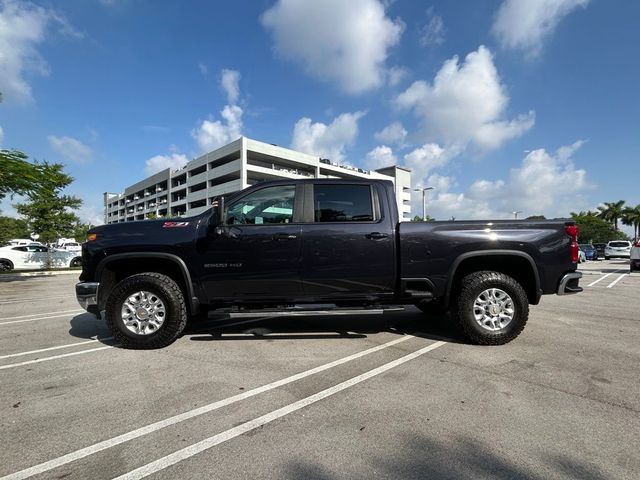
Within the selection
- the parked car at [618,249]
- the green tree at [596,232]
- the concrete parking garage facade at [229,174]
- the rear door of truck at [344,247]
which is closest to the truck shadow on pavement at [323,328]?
the rear door of truck at [344,247]

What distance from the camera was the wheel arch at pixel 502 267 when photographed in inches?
189

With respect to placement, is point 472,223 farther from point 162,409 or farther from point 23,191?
point 23,191

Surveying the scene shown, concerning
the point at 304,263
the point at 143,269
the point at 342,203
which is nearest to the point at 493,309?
the point at 342,203

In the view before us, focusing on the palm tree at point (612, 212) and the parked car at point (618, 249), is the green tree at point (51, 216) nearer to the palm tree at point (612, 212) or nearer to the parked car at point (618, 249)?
the parked car at point (618, 249)

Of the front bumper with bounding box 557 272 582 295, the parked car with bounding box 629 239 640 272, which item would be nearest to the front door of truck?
the front bumper with bounding box 557 272 582 295

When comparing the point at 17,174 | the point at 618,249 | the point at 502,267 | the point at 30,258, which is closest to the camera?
the point at 502,267

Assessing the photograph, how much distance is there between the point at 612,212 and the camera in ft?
241

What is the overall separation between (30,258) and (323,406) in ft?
81.2

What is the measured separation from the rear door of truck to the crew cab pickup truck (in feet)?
0.04

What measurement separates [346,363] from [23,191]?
14.4m

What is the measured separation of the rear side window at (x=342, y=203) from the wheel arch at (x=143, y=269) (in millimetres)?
1804

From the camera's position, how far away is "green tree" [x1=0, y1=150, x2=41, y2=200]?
12.2 meters

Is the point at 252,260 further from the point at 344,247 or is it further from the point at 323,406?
the point at 323,406

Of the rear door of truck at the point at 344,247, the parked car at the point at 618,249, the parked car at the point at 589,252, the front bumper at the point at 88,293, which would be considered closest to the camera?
the front bumper at the point at 88,293
